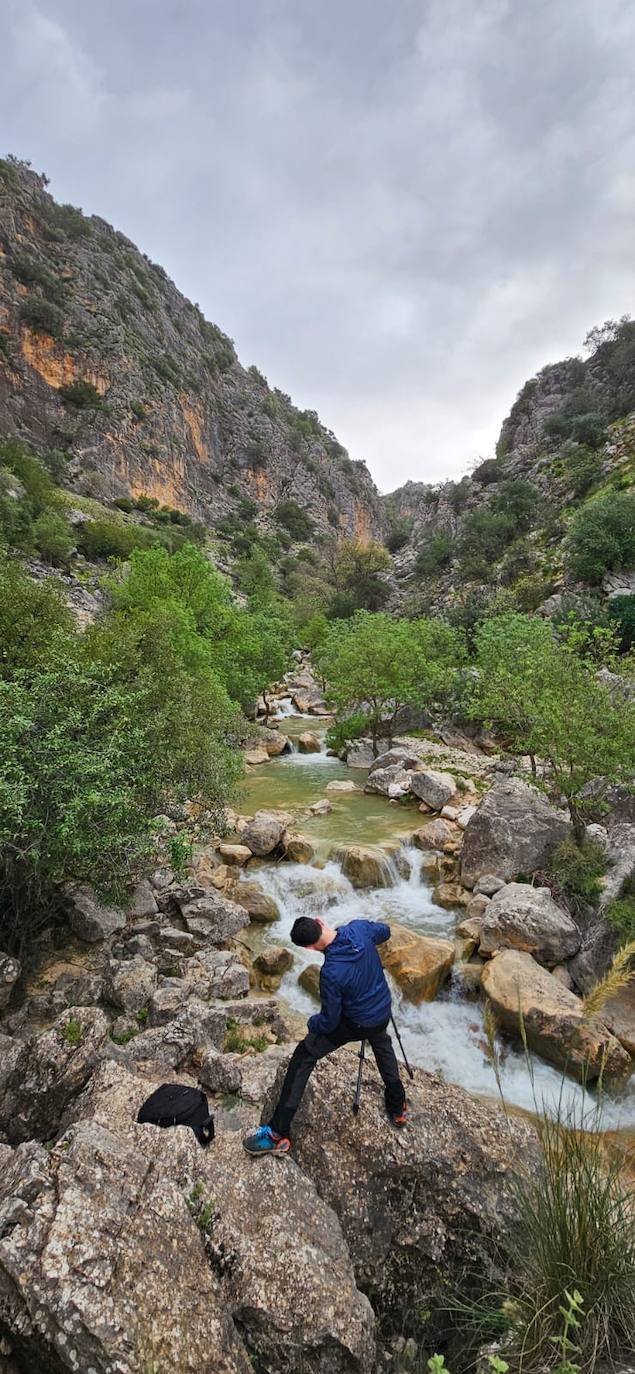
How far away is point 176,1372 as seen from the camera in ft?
9.22

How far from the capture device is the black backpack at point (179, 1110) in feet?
15.3

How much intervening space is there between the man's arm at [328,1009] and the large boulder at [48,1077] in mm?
2459

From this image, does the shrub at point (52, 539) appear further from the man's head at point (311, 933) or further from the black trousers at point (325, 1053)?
the black trousers at point (325, 1053)

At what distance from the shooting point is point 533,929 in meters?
9.74

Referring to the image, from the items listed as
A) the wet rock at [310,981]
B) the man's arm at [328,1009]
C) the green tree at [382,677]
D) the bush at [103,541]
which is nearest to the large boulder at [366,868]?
the wet rock at [310,981]

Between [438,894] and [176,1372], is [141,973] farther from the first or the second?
[438,894]

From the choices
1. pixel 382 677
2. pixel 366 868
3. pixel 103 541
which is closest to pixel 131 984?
pixel 366 868

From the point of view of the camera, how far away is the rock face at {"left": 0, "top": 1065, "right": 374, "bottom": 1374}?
9.19ft

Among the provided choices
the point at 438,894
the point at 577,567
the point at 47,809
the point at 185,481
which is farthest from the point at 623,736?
the point at 185,481

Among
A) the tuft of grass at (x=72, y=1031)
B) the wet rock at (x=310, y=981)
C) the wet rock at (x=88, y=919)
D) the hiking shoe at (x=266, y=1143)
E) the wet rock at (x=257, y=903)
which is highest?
the tuft of grass at (x=72, y=1031)

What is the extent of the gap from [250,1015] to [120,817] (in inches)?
155

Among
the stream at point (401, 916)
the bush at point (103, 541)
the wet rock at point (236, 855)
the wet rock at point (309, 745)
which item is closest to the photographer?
the stream at point (401, 916)

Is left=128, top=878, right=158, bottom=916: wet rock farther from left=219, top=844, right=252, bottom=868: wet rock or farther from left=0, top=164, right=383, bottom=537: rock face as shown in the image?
left=0, top=164, right=383, bottom=537: rock face

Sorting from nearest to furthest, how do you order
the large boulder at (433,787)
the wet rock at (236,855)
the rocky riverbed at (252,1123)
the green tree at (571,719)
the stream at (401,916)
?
the rocky riverbed at (252,1123), the stream at (401,916), the green tree at (571,719), the wet rock at (236,855), the large boulder at (433,787)
